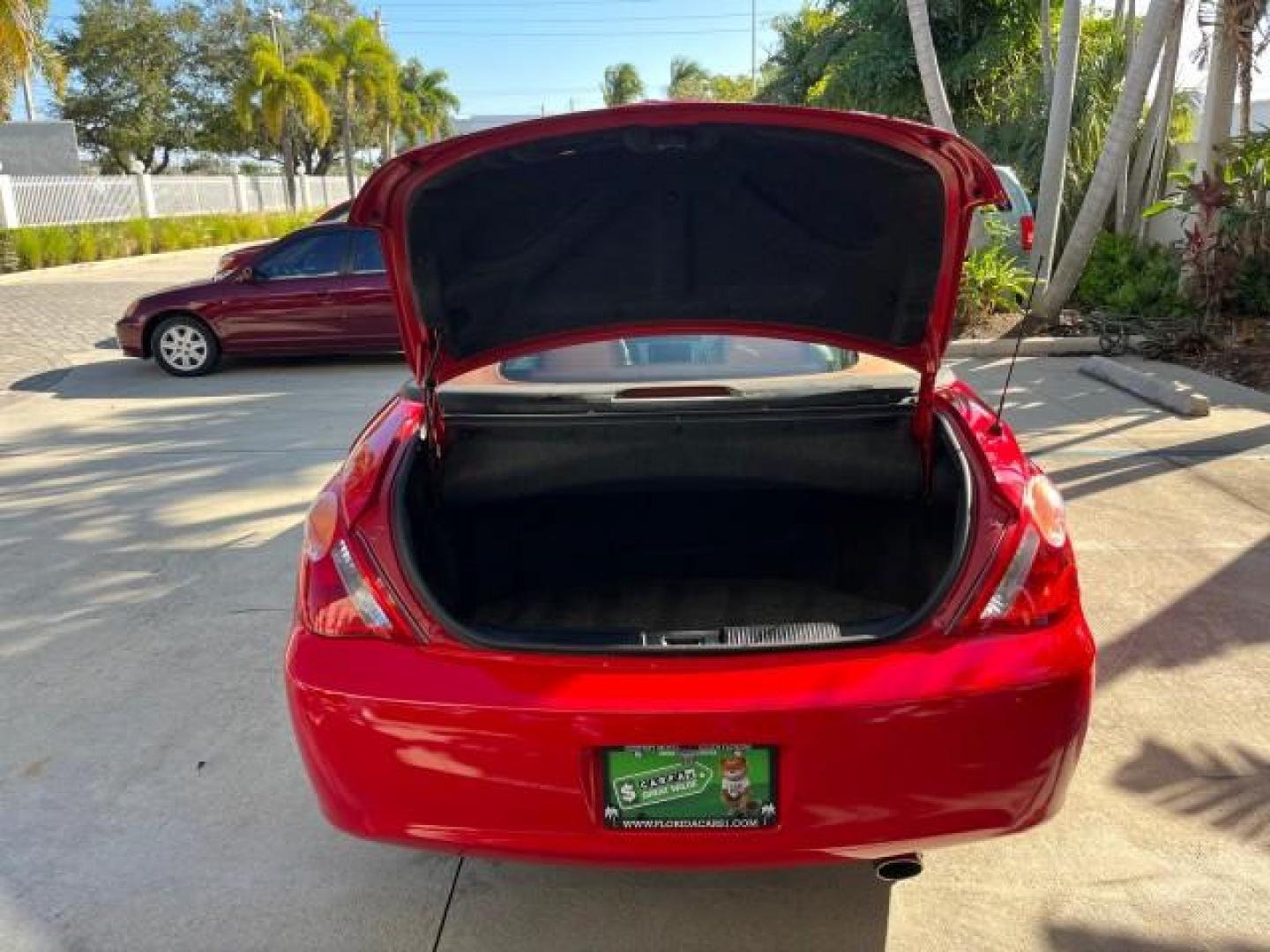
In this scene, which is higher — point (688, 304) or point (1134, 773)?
point (688, 304)

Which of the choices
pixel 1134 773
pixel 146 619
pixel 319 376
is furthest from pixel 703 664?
pixel 319 376

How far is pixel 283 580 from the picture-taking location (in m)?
4.53

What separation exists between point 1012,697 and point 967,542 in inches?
14.1

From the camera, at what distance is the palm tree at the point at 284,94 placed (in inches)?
1345

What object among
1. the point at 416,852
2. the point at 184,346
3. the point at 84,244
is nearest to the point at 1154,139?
the point at 184,346

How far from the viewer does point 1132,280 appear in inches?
441

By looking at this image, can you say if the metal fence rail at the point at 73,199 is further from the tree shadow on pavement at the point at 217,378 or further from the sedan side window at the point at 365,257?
the sedan side window at the point at 365,257

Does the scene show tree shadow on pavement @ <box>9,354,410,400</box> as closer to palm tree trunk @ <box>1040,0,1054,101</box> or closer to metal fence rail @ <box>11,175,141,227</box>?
palm tree trunk @ <box>1040,0,1054,101</box>

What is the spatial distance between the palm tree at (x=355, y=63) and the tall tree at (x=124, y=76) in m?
10.8

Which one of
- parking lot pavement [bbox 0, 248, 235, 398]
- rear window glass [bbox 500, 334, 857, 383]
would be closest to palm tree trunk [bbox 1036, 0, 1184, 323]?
rear window glass [bbox 500, 334, 857, 383]

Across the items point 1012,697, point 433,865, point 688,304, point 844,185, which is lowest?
point 433,865

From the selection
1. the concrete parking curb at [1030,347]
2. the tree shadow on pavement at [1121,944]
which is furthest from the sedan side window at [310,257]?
the tree shadow on pavement at [1121,944]

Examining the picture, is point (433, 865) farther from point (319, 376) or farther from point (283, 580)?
point (319, 376)

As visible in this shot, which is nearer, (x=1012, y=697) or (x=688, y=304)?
(x=1012, y=697)
